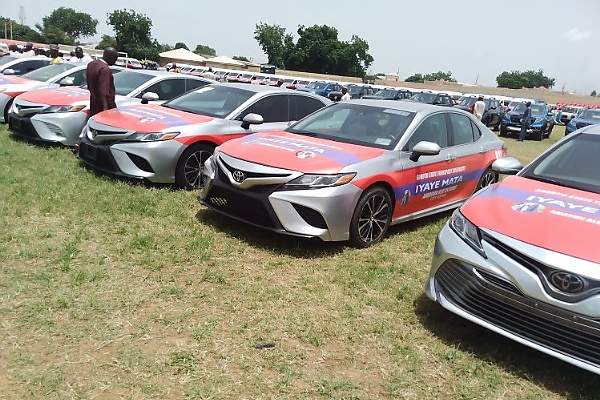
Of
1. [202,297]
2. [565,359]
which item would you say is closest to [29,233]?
[202,297]

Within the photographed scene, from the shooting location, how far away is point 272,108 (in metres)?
7.28

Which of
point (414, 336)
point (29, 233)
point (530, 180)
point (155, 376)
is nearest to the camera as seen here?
point (155, 376)

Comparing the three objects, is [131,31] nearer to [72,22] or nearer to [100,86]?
[100,86]

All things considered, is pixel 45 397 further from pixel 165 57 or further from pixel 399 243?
pixel 165 57

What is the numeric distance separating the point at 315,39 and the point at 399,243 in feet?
275

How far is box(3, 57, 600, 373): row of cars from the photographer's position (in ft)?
9.95

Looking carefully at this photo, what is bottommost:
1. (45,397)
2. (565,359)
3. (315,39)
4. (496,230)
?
(45,397)

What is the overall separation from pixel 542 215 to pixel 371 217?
1863 mm

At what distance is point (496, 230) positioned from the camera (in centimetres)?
331

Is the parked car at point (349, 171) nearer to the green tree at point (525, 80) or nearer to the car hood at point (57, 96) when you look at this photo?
the car hood at point (57, 96)

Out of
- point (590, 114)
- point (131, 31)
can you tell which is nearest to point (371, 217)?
point (590, 114)

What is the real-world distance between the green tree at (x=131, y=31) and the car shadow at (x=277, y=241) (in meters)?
67.2

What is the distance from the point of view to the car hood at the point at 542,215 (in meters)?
3.09

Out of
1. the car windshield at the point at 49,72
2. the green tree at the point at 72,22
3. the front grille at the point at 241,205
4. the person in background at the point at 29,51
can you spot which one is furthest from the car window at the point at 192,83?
the green tree at the point at 72,22
